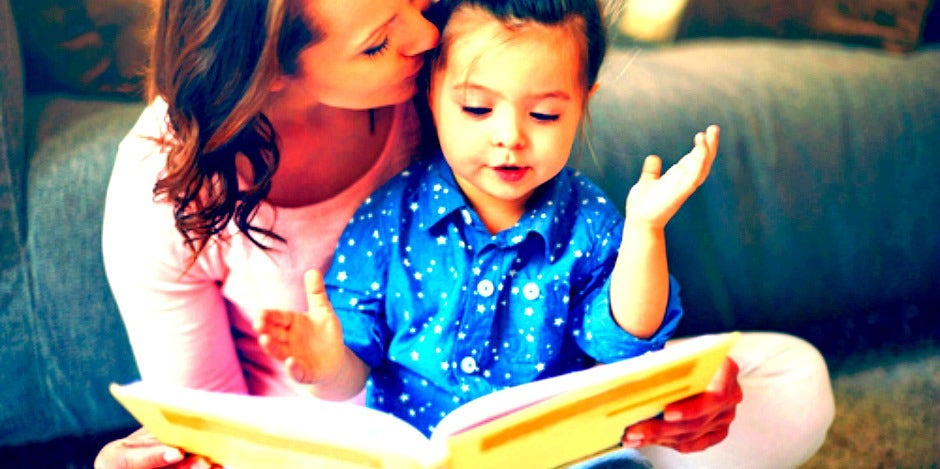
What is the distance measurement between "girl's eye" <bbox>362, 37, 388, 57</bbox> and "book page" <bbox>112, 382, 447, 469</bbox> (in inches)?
9.0

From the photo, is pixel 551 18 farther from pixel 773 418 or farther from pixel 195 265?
pixel 773 418

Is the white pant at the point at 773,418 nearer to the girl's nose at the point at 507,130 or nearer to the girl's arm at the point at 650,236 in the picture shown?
the girl's arm at the point at 650,236

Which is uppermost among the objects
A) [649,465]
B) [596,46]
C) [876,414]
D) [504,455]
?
[596,46]

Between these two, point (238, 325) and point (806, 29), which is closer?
point (238, 325)

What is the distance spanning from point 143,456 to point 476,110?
13.6 inches

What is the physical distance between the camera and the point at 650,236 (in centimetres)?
56

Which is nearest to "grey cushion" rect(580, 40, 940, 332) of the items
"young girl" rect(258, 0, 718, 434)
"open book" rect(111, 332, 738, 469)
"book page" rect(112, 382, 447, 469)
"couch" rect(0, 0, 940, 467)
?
"couch" rect(0, 0, 940, 467)

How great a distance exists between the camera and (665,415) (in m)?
0.63

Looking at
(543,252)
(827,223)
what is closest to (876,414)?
(827,223)

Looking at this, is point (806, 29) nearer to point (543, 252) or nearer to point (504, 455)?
point (543, 252)

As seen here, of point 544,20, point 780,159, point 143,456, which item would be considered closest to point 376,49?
point 544,20

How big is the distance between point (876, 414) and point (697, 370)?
505mm

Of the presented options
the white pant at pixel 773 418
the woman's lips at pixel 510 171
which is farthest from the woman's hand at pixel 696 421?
the woman's lips at pixel 510 171

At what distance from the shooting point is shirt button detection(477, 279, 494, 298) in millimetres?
615
